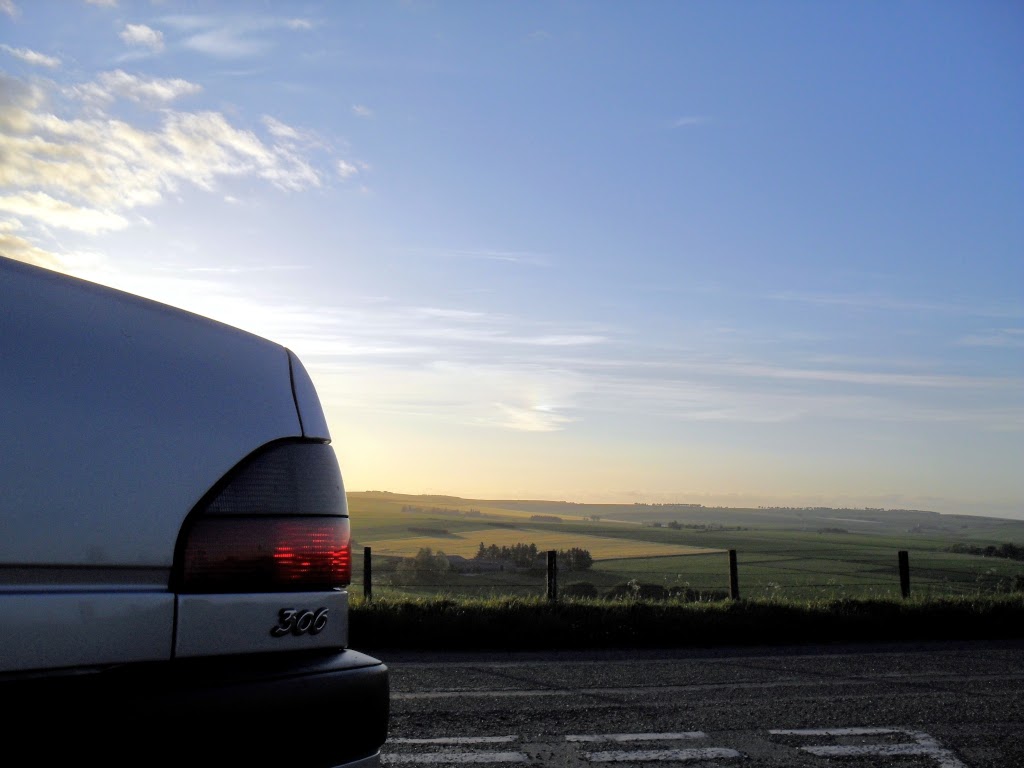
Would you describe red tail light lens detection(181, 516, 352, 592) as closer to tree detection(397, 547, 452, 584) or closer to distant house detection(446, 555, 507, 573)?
tree detection(397, 547, 452, 584)

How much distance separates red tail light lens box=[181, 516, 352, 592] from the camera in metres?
1.88

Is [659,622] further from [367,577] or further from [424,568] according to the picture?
[424,568]

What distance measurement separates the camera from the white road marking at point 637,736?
5.41m

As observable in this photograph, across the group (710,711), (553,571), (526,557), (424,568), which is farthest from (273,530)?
(526,557)

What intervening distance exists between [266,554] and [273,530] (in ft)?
0.18

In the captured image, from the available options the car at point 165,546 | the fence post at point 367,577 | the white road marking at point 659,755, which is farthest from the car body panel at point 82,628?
the fence post at point 367,577

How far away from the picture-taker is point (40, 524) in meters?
1.64

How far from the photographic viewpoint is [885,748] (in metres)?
5.20

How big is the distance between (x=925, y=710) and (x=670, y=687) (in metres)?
1.85

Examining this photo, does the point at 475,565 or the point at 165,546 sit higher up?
the point at 165,546

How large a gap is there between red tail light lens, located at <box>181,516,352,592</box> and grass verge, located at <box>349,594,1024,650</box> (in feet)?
28.2

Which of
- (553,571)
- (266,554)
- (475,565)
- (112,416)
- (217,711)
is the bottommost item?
(475,565)

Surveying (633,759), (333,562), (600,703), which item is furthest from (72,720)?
(600,703)

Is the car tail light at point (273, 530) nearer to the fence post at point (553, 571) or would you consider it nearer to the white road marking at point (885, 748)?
the white road marking at point (885, 748)
